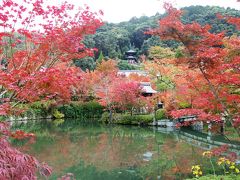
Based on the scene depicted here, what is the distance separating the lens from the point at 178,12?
5109mm

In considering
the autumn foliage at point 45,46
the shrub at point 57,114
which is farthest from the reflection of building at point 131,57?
the autumn foliage at point 45,46

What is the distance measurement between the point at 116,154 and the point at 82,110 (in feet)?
47.1

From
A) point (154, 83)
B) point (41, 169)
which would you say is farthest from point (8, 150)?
point (154, 83)

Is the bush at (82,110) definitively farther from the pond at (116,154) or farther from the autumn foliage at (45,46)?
the autumn foliage at (45,46)

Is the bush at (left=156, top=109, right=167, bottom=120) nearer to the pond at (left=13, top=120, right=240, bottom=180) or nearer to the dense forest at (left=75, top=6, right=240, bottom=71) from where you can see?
the pond at (left=13, top=120, right=240, bottom=180)

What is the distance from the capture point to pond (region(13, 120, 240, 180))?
27.4ft

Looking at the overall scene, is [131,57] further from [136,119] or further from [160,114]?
[160,114]

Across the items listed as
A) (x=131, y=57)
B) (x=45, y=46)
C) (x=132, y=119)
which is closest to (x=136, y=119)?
(x=132, y=119)

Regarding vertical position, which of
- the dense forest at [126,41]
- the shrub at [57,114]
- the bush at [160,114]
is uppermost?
the dense forest at [126,41]

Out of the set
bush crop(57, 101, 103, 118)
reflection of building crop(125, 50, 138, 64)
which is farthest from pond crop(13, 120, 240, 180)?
reflection of building crop(125, 50, 138, 64)

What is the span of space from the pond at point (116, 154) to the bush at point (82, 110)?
8.05 meters

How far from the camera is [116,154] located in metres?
11.0

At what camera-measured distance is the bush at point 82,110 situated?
24.8 m

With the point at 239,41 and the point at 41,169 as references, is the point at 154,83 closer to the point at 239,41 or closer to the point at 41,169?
the point at 239,41
